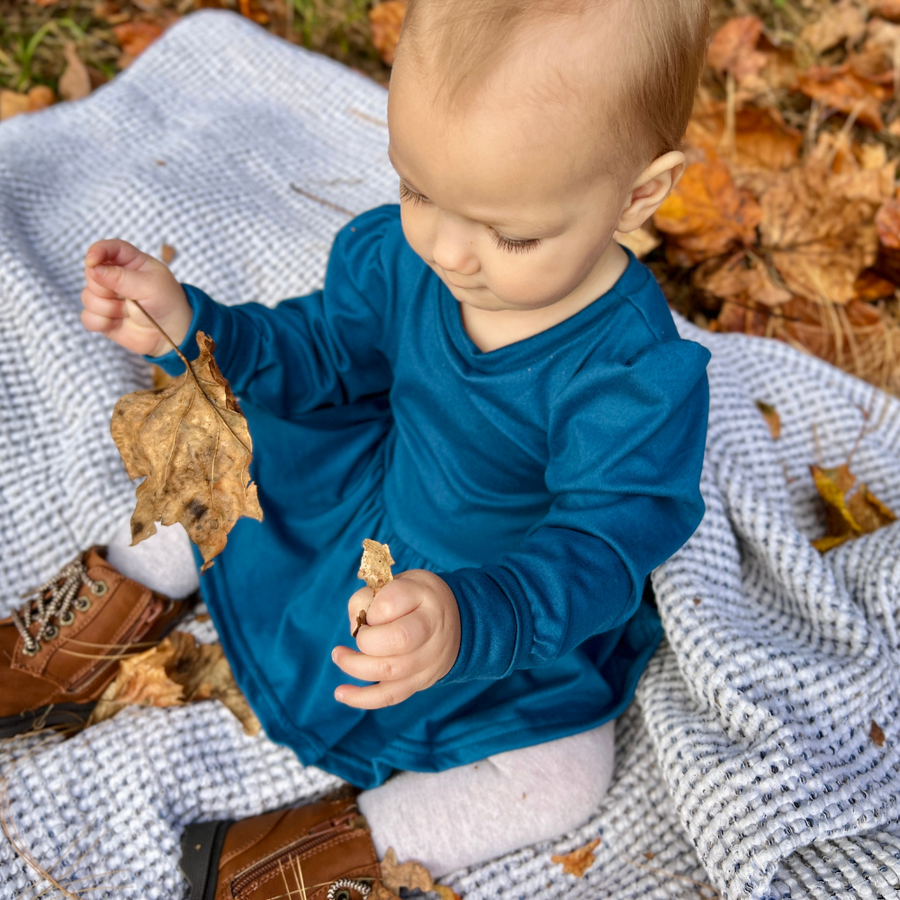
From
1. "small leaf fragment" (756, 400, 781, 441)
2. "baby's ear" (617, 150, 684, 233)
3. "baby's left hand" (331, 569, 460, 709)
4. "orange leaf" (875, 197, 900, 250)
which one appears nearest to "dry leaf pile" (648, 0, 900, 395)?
"orange leaf" (875, 197, 900, 250)

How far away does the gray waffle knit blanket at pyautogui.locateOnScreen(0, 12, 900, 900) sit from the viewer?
118 centimetres

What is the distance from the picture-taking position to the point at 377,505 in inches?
57.1

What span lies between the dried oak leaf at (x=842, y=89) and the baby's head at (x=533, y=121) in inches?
62.4

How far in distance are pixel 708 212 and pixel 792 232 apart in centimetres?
23

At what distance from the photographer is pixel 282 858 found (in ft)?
4.18

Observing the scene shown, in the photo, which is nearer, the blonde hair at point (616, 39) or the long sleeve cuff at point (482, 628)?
the blonde hair at point (616, 39)

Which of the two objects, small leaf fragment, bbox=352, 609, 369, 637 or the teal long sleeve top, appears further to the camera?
the teal long sleeve top

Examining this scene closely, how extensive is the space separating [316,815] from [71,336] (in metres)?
1.01

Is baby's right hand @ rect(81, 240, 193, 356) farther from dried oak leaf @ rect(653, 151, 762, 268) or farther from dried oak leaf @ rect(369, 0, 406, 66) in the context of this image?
dried oak leaf @ rect(369, 0, 406, 66)

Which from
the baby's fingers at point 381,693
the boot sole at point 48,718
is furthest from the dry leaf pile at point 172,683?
the baby's fingers at point 381,693

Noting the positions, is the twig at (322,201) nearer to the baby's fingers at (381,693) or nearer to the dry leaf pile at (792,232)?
the dry leaf pile at (792,232)

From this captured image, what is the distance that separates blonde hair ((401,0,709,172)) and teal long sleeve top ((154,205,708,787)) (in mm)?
287

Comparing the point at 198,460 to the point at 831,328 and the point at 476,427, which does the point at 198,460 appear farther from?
the point at 831,328

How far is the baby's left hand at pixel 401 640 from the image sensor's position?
2.75ft
